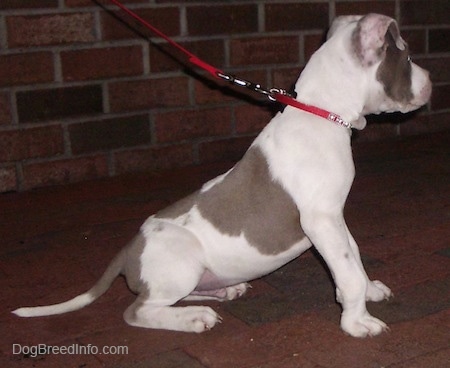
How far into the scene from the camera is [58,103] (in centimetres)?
450

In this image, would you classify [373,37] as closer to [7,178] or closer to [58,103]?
[58,103]

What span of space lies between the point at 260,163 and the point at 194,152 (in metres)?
2.42

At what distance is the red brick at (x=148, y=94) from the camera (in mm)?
4672

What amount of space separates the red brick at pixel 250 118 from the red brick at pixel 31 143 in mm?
1246

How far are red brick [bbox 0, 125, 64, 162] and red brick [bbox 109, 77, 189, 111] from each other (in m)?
0.41

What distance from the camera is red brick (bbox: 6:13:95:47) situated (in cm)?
429

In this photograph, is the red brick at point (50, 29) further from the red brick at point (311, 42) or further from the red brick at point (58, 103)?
the red brick at point (311, 42)

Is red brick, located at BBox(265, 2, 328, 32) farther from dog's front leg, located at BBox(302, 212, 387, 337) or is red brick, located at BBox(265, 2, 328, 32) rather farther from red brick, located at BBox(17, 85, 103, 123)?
dog's front leg, located at BBox(302, 212, 387, 337)

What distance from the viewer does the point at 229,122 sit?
507 centimetres

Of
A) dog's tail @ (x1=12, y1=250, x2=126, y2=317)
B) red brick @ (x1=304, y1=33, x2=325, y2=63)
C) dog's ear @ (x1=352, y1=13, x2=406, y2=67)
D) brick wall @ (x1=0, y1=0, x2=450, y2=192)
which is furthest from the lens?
red brick @ (x1=304, y1=33, x2=325, y2=63)

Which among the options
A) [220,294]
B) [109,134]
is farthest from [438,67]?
[220,294]

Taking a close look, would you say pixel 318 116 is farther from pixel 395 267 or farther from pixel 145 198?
pixel 145 198

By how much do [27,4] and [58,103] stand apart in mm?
606

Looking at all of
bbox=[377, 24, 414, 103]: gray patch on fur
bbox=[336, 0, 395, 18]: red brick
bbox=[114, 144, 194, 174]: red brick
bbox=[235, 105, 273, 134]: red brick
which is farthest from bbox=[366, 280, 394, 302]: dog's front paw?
bbox=[336, 0, 395, 18]: red brick
